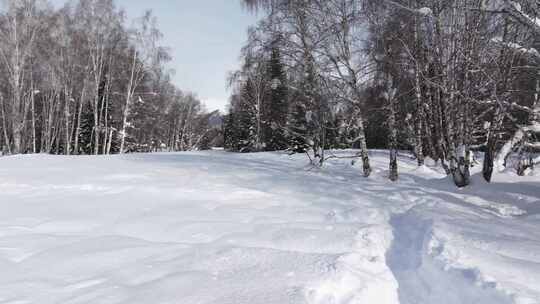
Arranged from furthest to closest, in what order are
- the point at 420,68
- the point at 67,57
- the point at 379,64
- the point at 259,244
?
the point at 67,57 → the point at 379,64 → the point at 420,68 → the point at 259,244

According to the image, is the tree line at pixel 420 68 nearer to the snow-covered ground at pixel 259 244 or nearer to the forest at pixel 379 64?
the forest at pixel 379 64

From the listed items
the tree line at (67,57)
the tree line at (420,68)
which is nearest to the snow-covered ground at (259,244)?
the tree line at (420,68)

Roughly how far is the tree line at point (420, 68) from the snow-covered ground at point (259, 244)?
1481 millimetres

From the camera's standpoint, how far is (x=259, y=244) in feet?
11.3

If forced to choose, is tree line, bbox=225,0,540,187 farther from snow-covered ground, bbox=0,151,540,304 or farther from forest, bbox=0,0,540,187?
snow-covered ground, bbox=0,151,540,304

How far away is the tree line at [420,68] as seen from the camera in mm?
6594

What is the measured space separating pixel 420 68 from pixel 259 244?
6.03 metres

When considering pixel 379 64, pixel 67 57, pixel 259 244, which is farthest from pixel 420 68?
pixel 67 57

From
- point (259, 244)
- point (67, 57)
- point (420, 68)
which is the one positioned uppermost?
point (67, 57)

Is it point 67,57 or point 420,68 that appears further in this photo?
point 67,57

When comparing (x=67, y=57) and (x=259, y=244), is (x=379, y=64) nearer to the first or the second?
(x=259, y=244)

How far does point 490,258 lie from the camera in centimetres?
292

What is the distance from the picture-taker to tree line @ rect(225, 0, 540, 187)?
6.59 meters

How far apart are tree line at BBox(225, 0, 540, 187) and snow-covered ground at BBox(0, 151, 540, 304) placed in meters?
1.48
